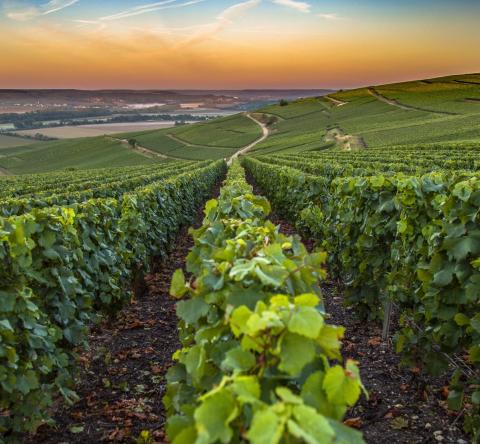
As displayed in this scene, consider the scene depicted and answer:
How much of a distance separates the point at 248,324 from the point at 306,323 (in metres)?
0.21

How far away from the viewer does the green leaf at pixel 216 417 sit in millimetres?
1497

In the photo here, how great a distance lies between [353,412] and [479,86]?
407 feet

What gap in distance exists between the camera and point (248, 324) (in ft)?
5.56

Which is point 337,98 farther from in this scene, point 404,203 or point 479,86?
point 404,203

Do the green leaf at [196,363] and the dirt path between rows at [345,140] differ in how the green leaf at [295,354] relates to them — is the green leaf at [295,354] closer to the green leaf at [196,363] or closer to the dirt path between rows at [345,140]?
the green leaf at [196,363]

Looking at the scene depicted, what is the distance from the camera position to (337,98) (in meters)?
135

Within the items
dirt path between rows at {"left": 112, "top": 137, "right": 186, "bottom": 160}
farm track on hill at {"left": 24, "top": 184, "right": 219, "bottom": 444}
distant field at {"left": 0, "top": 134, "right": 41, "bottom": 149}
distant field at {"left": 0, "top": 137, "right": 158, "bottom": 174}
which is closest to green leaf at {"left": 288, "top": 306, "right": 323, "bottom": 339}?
farm track on hill at {"left": 24, "top": 184, "right": 219, "bottom": 444}

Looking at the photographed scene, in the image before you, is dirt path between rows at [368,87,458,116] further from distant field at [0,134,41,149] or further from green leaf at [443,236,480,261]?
distant field at [0,134,41,149]

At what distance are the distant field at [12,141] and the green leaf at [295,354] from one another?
489 ft

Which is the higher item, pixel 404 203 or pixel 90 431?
pixel 404 203

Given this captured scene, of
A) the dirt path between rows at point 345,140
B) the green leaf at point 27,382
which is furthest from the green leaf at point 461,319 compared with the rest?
the dirt path between rows at point 345,140

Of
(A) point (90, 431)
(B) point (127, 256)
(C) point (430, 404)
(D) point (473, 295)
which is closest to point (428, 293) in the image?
(D) point (473, 295)

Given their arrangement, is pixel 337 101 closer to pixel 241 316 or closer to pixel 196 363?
pixel 196 363

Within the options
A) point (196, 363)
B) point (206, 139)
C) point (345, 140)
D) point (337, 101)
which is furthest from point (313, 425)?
point (337, 101)
